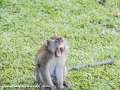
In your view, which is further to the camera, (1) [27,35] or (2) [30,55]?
(1) [27,35]

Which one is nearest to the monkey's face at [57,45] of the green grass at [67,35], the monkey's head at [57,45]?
the monkey's head at [57,45]

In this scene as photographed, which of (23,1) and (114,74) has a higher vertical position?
(23,1)

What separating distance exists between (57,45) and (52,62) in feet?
1.16

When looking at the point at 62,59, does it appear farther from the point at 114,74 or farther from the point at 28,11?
the point at 28,11

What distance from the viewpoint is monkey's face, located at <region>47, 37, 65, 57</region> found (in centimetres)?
436

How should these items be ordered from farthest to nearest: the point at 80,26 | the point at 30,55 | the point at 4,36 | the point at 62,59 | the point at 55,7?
1. the point at 55,7
2. the point at 80,26
3. the point at 4,36
4. the point at 30,55
5. the point at 62,59

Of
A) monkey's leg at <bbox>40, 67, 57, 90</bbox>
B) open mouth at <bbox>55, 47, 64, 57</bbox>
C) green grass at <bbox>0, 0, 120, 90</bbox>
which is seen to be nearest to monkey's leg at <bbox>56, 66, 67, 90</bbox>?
monkey's leg at <bbox>40, 67, 57, 90</bbox>

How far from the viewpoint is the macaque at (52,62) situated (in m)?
4.41

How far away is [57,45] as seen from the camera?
4.38m

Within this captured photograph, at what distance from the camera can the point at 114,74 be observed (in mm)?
5441

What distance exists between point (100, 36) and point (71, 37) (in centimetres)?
63

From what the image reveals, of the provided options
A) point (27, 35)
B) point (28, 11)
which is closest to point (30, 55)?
point (27, 35)

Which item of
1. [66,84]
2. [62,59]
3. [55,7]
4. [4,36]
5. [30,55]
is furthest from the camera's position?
[55,7]

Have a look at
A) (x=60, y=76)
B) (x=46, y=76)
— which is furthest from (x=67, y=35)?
(x=46, y=76)
